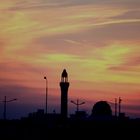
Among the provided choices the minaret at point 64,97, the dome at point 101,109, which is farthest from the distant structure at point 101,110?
the minaret at point 64,97

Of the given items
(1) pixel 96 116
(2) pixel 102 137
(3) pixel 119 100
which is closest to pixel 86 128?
(2) pixel 102 137

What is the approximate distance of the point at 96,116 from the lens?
10438 cm

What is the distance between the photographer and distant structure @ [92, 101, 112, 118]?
4177 inches

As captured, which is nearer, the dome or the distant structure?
the distant structure

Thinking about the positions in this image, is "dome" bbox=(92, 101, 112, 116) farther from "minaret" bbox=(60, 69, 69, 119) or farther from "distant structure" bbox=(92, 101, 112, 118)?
"minaret" bbox=(60, 69, 69, 119)

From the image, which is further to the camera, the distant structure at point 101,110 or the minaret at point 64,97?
the distant structure at point 101,110

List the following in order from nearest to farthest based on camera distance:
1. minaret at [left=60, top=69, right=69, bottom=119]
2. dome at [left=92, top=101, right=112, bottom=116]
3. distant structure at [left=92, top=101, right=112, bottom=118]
A: minaret at [left=60, top=69, right=69, bottom=119]
distant structure at [left=92, top=101, right=112, bottom=118]
dome at [left=92, top=101, right=112, bottom=116]

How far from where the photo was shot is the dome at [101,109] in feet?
349

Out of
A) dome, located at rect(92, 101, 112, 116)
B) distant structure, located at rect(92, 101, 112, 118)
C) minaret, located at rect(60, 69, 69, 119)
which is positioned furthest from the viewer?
dome, located at rect(92, 101, 112, 116)

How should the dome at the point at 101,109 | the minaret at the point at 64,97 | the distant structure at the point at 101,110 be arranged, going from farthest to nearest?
the dome at the point at 101,109
the distant structure at the point at 101,110
the minaret at the point at 64,97

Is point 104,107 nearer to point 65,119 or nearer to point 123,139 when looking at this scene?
point 65,119

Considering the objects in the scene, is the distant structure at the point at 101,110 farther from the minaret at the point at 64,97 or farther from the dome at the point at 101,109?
the minaret at the point at 64,97

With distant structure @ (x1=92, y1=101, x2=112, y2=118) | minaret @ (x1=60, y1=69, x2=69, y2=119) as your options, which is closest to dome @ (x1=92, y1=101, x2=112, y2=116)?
distant structure @ (x1=92, y1=101, x2=112, y2=118)

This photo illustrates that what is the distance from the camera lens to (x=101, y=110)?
4215 inches
